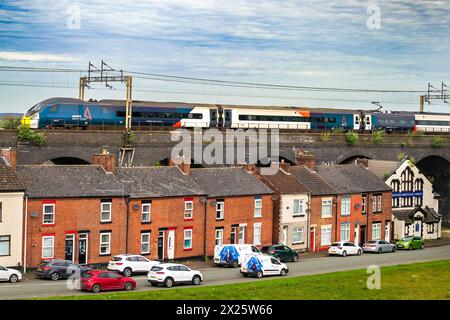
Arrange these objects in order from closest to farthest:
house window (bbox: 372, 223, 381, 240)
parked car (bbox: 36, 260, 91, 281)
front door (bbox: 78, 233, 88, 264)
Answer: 1. parked car (bbox: 36, 260, 91, 281)
2. front door (bbox: 78, 233, 88, 264)
3. house window (bbox: 372, 223, 381, 240)

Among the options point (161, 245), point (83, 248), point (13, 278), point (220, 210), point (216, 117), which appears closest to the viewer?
point (13, 278)

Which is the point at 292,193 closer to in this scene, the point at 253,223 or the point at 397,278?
the point at 253,223

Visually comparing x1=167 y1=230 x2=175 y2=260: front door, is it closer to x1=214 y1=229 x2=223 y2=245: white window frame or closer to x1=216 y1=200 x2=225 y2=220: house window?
x1=214 y1=229 x2=223 y2=245: white window frame

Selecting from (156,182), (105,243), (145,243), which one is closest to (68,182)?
(105,243)

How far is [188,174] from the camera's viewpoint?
59.3 meters

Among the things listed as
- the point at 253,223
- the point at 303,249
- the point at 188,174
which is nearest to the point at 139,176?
the point at 188,174

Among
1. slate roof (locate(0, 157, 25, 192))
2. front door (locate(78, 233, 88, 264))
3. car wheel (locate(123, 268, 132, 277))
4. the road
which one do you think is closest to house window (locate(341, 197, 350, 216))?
the road

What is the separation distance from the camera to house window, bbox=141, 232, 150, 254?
54.1 metres

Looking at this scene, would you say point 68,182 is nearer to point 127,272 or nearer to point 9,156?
point 9,156

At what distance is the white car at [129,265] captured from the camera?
4647 centimetres

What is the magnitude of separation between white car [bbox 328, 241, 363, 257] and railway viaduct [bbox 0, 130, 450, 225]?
50.7ft

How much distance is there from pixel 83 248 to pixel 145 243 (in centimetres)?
472

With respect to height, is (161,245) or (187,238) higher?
(187,238)

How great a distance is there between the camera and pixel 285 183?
63.8 metres
